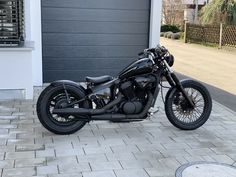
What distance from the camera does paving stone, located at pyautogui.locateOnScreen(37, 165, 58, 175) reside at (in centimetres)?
352

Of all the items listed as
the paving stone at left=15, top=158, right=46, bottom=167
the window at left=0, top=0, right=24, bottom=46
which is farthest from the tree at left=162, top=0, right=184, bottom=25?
the paving stone at left=15, top=158, right=46, bottom=167

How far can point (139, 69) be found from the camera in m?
4.52

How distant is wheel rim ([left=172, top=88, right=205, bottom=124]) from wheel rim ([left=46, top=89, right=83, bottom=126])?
1237 millimetres

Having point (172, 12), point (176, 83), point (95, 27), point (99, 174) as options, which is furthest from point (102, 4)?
point (172, 12)

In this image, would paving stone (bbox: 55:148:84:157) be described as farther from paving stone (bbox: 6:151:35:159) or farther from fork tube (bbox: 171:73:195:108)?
fork tube (bbox: 171:73:195:108)

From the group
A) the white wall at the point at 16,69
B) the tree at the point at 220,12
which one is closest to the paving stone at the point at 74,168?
the white wall at the point at 16,69

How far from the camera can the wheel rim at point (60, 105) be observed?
448cm

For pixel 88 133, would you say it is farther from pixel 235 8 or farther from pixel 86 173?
pixel 235 8

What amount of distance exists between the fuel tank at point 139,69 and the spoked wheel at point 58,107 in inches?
21.9

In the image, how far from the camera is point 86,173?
3543 millimetres

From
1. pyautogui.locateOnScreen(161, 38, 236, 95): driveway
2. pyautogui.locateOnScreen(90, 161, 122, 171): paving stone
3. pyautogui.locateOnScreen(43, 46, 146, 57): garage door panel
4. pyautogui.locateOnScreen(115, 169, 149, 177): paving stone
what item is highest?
pyautogui.locateOnScreen(43, 46, 146, 57): garage door panel

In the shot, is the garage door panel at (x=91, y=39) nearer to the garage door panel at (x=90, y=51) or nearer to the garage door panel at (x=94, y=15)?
the garage door panel at (x=90, y=51)

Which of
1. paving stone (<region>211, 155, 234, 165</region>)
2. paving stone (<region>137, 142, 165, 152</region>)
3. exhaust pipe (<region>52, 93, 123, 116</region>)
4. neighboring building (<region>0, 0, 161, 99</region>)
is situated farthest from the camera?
neighboring building (<region>0, 0, 161, 99</region>)

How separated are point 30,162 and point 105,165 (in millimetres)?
704
